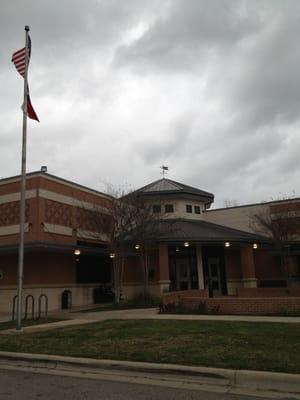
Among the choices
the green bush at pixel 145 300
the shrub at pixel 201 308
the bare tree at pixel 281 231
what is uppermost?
the bare tree at pixel 281 231

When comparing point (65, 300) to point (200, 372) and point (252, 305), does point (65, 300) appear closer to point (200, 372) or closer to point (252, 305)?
point (252, 305)

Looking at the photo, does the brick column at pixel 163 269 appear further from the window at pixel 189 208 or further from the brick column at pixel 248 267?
the window at pixel 189 208

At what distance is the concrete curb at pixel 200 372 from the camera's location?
6.93 metres

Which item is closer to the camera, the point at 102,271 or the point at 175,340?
the point at 175,340

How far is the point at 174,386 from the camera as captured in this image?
728 centimetres

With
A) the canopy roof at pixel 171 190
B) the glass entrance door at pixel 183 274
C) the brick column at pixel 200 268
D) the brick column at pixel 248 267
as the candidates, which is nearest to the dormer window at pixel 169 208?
the canopy roof at pixel 171 190

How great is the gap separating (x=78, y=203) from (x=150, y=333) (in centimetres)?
1528

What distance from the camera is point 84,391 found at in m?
7.04

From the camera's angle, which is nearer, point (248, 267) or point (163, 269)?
point (163, 269)

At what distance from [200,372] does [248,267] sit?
2292 cm

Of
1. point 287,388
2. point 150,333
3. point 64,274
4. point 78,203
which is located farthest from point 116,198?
point 287,388

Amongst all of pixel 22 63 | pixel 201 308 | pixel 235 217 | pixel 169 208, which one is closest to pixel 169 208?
pixel 169 208

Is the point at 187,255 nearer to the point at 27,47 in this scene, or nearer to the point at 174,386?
the point at 27,47

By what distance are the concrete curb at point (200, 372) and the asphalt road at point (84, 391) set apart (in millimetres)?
570
